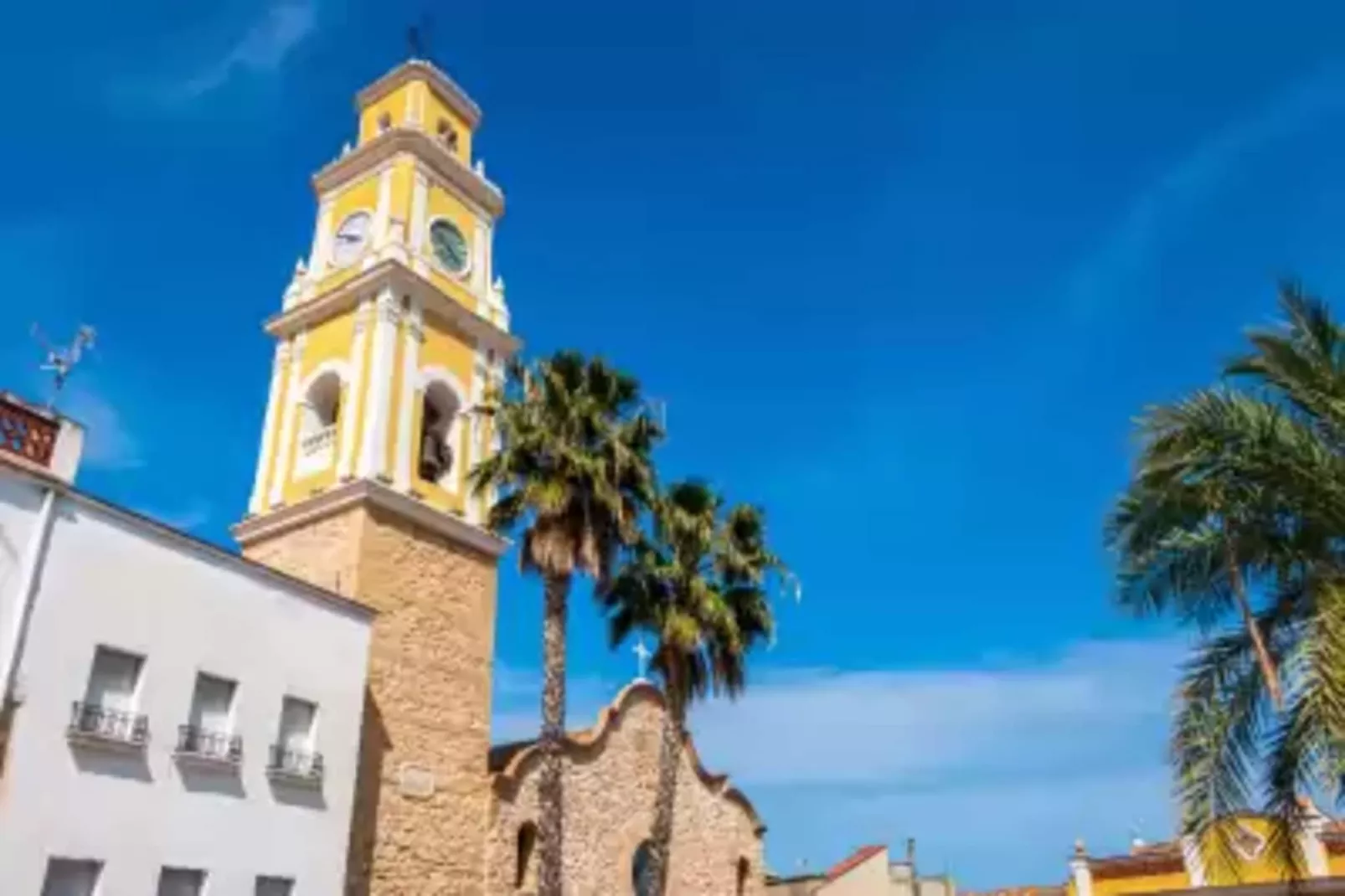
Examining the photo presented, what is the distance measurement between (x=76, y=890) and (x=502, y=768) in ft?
35.1

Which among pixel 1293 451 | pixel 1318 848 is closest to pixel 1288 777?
pixel 1293 451

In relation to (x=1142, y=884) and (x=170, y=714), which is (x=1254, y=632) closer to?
(x=170, y=714)

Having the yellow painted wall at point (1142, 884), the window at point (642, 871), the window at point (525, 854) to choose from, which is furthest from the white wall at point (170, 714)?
the yellow painted wall at point (1142, 884)

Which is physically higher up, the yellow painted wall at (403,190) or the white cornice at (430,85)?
the white cornice at (430,85)

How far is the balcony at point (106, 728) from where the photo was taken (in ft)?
48.5

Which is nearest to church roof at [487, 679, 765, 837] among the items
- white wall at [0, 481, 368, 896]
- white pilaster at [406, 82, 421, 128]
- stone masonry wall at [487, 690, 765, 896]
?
stone masonry wall at [487, 690, 765, 896]

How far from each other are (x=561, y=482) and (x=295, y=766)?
7.29 metres

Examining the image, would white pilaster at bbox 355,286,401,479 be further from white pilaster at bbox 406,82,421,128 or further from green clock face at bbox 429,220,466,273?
white pilaster at bbox 406,82,421,128

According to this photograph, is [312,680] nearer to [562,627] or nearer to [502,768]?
→ [562,627]

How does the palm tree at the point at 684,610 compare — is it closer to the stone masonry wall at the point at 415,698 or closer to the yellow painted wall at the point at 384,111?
the stone masonry wall at the point at 415,698

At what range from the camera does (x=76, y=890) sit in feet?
47.1

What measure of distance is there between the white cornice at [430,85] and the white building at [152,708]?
16023 millimetres

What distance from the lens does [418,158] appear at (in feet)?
90.1

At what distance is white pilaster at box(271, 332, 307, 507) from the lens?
81.6 feet
